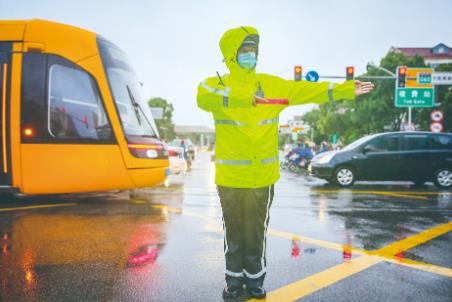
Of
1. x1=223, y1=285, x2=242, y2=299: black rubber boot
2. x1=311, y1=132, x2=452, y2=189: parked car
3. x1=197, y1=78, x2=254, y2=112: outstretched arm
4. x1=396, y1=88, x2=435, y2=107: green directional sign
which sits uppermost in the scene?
x1=396, y1=88, x2=435, y2=107: green directional sign

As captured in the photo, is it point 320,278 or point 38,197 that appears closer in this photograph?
point 320,278

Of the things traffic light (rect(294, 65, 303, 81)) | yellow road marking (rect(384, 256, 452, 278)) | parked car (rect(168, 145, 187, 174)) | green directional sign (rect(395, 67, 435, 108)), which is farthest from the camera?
green directional sign (rect(395, 67, 435, 108))

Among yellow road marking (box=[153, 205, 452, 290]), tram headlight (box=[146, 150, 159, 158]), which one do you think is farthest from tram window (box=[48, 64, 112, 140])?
yellow road marking (box=[153, 205, 452, 290])

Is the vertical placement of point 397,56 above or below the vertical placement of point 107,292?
above

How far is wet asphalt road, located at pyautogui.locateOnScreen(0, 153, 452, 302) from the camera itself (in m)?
3.00

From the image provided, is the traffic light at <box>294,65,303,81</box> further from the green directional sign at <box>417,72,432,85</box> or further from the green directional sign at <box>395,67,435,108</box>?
the green directional sign at <box>417,72,432,85</box>

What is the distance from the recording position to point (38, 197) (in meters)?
7.91

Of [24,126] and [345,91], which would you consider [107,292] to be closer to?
[345,91]

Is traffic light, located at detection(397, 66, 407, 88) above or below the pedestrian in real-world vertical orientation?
above

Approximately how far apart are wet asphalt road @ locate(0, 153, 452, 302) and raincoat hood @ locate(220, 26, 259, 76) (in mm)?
1825

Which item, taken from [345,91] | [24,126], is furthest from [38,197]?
[345,91]

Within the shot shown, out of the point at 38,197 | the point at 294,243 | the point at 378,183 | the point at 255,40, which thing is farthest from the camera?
the point at 378,183

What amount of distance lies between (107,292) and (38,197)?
587 centimetres

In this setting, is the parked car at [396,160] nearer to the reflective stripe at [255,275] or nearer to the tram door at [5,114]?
the tram door at [5,114]
